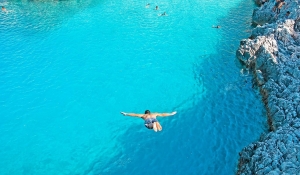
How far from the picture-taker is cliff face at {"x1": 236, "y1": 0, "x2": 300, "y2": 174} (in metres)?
15.3

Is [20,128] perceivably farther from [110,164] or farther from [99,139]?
[110,164]

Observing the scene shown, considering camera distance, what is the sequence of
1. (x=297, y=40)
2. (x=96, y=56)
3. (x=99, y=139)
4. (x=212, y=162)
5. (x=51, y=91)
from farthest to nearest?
(x=96, y=56), (x=297, y=40), (x=51, y=91), (x=99, y=139), (x=212, y=162)

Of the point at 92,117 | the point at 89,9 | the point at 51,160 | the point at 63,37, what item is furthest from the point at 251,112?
the point at 89,9

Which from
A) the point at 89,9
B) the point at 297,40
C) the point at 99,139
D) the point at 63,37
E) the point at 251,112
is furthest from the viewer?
the point at 89,9

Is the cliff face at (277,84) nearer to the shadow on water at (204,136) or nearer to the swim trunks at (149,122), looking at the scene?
the shadow on water at (204,136)

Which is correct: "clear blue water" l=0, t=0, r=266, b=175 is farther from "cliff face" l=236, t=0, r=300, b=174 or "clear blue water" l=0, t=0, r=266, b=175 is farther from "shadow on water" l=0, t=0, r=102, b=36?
"cliff face" l=236, t=0, r=300, b=174

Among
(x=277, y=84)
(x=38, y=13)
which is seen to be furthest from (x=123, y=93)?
(x=38, y=13)

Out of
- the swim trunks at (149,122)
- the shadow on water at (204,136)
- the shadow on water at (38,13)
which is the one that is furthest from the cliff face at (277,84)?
the shadow on water at (38,13)

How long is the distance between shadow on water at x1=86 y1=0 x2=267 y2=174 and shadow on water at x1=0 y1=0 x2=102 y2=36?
75.7 feet

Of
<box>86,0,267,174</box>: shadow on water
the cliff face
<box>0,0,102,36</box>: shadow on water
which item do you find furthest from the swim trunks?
<box>0,0,102,36</box>: shadow on water

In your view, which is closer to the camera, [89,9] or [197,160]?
[197,160]

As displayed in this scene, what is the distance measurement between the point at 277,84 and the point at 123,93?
12.7 m

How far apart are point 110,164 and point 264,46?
17.8 meters

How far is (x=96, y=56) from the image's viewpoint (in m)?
29.9
